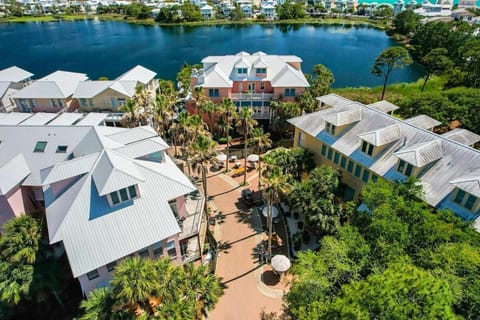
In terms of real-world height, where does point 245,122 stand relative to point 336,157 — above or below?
above

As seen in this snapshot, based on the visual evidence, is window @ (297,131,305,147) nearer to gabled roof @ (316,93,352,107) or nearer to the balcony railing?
gabled roof @ (316,93,352,107)

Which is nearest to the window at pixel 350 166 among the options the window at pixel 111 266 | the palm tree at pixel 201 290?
the palm tree at pixel 201 290

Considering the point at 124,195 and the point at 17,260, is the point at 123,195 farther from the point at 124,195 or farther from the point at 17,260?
the point at 17,260

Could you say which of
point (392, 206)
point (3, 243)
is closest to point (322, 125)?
point (392, 206)

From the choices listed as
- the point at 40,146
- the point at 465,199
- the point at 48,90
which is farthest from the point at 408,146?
the point at 48,90

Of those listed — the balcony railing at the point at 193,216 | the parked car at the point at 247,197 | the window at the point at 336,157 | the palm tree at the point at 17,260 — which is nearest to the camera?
the palm tree at the point at 17,260

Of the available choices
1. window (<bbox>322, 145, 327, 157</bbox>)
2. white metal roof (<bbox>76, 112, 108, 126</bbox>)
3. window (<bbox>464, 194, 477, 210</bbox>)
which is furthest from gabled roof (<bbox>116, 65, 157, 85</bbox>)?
window (<bbox>464, 194, 477, 210</bbox>)

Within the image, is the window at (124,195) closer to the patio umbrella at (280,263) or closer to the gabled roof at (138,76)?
the patio umbrella at (280,263)
